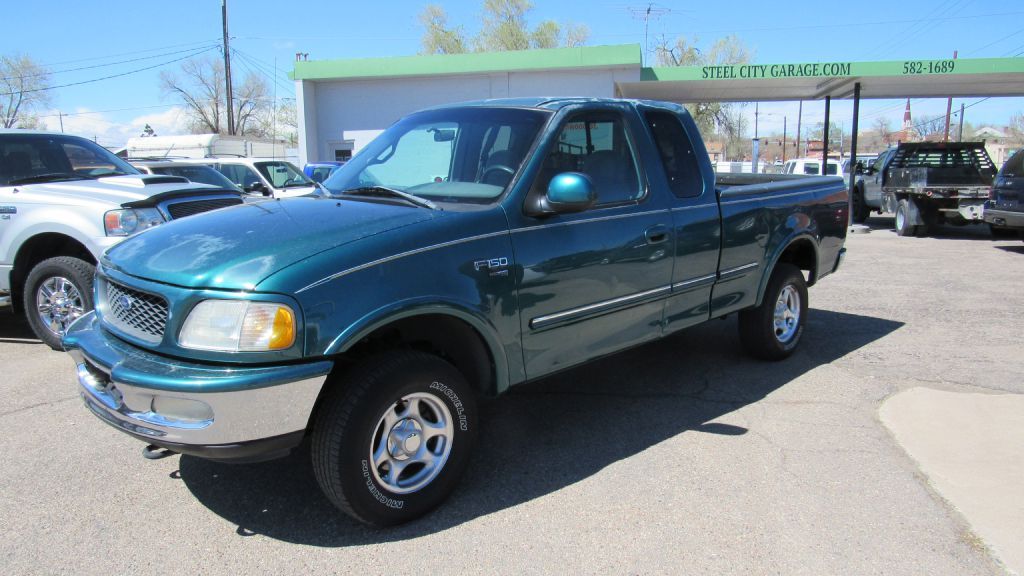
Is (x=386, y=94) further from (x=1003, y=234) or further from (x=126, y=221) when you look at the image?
(x=126, y=221)

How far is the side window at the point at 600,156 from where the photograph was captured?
12.8 ft

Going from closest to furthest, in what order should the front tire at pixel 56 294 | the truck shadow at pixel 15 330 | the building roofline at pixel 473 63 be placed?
the front tire at pixel 56 294 < the truck shadow at pixel 15 330 < the building roofline at pixel 473 63

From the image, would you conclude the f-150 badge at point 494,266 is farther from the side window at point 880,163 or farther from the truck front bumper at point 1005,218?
the side window at point 880,163

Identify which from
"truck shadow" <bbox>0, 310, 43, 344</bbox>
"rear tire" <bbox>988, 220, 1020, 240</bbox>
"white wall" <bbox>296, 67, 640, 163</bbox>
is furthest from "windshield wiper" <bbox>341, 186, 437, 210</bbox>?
"white wall" <bbox>296, 67, 640, 163</bbox>

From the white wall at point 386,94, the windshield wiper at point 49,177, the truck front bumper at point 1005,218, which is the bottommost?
the truck front bumper at point 1005,218

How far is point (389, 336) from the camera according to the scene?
3312mm

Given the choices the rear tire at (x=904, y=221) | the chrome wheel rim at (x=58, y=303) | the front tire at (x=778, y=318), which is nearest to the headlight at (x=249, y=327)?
the chrome wheel rim at (x=58, y=303)

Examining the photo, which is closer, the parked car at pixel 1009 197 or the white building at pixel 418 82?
the parked car at pixel 1009 197

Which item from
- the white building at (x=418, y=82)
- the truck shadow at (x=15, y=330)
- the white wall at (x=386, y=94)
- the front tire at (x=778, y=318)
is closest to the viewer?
the front tire at (x=778, y=318)

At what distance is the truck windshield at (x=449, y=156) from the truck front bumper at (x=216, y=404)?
52.6 inches

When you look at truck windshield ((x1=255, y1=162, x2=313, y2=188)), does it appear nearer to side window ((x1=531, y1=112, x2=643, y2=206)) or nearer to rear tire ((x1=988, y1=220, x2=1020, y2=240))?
side window ((x1=531, y1=112, x2=643, y2=206))

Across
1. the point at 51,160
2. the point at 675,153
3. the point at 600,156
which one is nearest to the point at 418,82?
the point at 51,160

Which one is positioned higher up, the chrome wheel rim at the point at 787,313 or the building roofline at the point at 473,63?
the building roofline at the point at 473,63

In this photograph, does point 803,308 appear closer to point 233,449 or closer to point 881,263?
point 233,449
